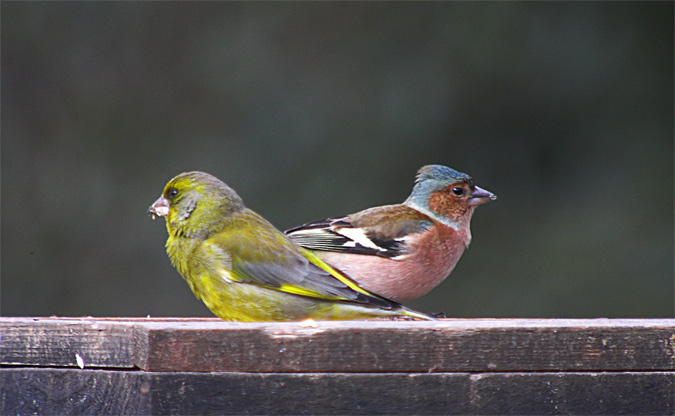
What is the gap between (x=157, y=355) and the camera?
1.77 metres

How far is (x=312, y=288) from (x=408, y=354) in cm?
92

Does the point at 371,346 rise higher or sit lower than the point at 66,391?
higher

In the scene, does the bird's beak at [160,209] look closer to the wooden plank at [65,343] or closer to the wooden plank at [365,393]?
the wooden plank at [65,343]

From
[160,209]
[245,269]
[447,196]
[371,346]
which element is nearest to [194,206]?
[160,209]

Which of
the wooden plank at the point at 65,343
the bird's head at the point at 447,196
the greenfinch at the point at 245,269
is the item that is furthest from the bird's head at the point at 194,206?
the bird's head at the point at 447,196

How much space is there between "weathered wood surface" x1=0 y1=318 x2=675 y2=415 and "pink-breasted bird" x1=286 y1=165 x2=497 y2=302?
2.12m

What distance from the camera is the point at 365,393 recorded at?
1806mm

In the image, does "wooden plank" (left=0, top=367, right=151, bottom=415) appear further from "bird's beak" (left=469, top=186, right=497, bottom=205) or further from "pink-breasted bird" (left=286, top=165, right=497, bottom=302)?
"bird's beak" (left=469, top=186, right=497, bottom=205)

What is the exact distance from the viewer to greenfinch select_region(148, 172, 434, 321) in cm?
270

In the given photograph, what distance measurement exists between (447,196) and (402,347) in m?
2.79

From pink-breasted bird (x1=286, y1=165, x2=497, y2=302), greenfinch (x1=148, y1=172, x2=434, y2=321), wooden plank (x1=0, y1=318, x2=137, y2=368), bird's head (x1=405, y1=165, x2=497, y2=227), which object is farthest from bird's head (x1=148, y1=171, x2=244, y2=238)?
bird's head (x1=405, y1=165, x2=497, y2=227)

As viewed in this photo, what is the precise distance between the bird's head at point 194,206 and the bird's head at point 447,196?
1619mm

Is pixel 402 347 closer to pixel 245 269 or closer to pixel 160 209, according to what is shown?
pixel 245 269

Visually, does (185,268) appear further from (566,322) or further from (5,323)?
(566,322)
